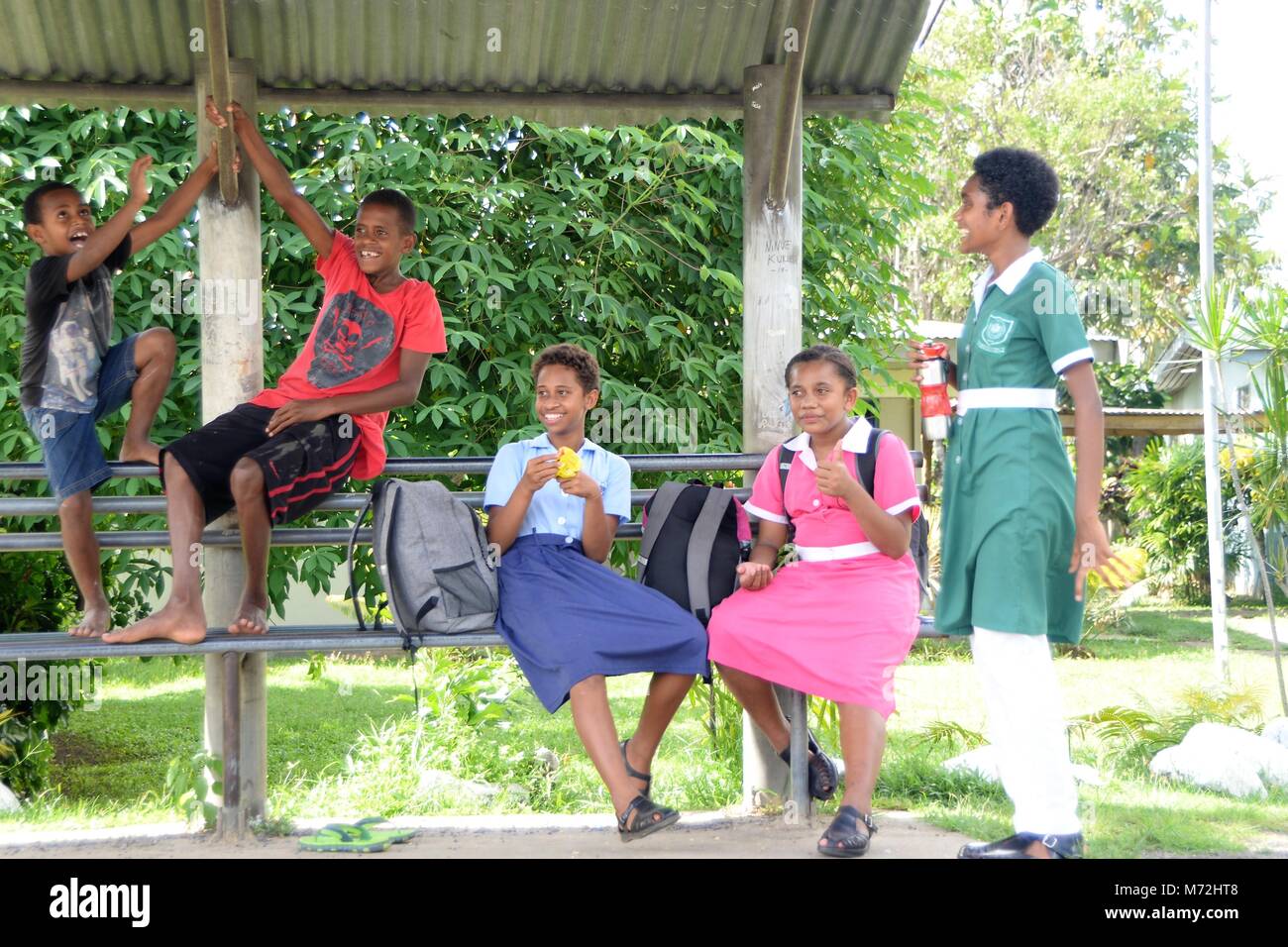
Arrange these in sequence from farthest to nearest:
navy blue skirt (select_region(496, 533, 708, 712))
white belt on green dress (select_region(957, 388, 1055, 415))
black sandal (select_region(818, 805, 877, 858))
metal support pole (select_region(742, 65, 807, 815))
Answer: metal support pole (select_region(742, 65, 807, 815)) → navy blue skirt (select_region(496, 533, 708, 712)) → black sandal (select_region(818, 805, 877, 858)) → white belt on green dress (select_region(957, 388, 1055, 415))

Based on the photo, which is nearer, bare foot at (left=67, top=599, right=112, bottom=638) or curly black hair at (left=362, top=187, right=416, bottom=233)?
bare foot at (left=67, top=599, right=112, bottom=638)

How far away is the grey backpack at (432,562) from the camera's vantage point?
13.7 feet

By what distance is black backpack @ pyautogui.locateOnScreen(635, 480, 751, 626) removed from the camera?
4.32 m

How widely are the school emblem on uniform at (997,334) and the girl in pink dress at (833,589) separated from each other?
54 cm

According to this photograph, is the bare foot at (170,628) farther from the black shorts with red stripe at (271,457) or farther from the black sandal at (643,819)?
the black sandal at (643,819)

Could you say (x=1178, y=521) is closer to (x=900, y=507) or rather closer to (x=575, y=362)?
(x=900, y=507)

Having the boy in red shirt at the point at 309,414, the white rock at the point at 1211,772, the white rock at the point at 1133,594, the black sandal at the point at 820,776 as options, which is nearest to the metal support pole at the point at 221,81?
the boy in red shirt at the point at 309,414

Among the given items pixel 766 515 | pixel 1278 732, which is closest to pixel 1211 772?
pixel 1278 732

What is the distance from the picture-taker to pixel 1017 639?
358 cm

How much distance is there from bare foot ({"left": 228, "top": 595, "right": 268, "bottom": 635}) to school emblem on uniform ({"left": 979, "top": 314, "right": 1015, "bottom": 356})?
7.82ft

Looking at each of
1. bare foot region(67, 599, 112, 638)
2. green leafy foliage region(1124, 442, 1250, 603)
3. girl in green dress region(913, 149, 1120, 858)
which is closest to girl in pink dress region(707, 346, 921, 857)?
girl in green dress region(913, 149, 1120, 858)

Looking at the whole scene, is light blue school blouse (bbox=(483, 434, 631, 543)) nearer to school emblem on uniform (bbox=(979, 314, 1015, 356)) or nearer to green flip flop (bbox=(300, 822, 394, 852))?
green flip flop (bbox=(300, 822, 394, 852))

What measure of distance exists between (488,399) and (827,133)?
102 inches

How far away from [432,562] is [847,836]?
151 cm
